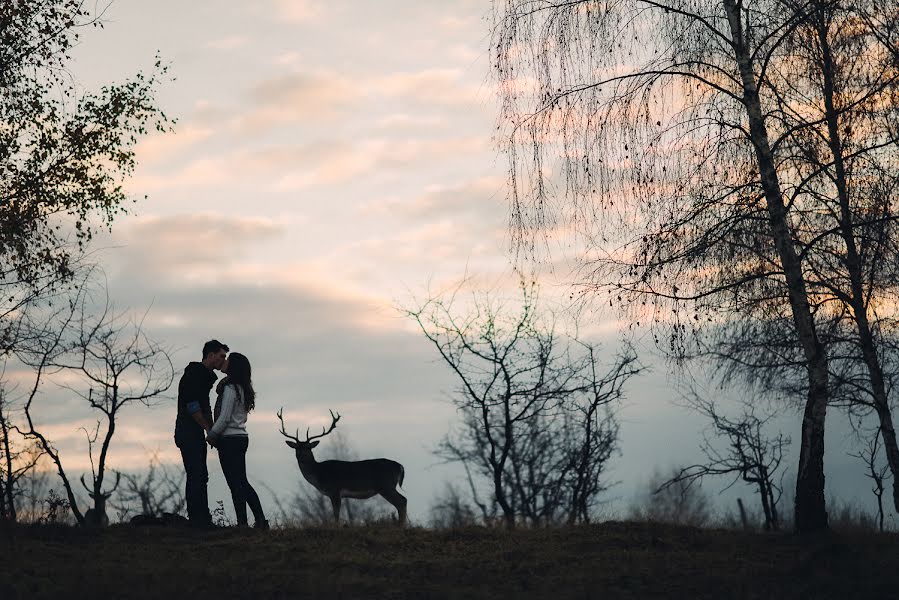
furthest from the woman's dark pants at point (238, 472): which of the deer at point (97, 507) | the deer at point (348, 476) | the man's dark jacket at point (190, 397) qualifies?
the deer at point (97, 507)

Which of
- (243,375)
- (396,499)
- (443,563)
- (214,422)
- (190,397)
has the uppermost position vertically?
(243,375)

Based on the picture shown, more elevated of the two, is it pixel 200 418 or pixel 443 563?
pixel 200 418

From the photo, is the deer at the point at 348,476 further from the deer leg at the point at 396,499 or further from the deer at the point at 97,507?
the deer at the point at 97,507

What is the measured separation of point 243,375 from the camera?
12.3 meters

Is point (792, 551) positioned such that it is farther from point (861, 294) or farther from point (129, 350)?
point (129, 350)

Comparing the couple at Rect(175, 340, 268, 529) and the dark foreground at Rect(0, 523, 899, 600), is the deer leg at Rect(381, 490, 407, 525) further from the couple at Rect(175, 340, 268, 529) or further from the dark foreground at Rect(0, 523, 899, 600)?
the couple at Rect(175, 340, 268, 529)

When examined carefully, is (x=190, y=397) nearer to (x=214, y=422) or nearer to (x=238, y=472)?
(x=214, y=422)

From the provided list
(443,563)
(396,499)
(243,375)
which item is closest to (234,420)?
(243,375)

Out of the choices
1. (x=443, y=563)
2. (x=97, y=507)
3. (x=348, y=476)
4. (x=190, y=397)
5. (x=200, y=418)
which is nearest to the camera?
(x=443, y=563)

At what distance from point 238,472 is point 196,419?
0.88 metres

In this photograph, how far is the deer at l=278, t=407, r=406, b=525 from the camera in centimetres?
1689

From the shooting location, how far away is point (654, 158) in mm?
11555

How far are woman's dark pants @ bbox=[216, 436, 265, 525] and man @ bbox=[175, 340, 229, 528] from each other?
0.33 m

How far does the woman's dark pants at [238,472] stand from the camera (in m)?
12.2
